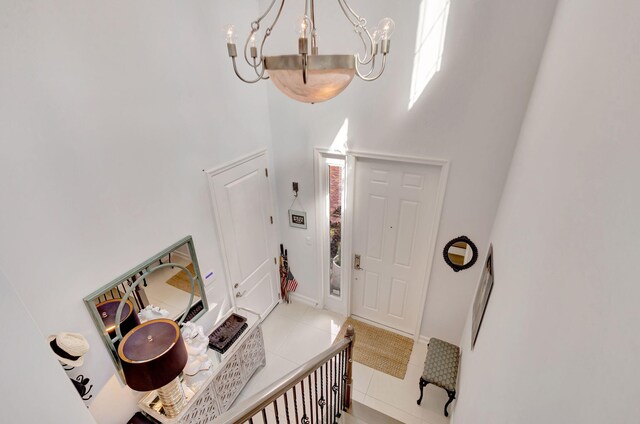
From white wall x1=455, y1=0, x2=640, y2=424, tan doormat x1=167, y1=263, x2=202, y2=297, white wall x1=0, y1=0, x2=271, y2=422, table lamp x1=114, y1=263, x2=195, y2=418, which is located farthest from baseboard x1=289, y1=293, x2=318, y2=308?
white wall x1=455, y1=0, x2=640, y2=424

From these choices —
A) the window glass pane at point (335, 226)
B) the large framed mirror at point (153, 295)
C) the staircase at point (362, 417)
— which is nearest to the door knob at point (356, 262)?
the window glass pane at point (335, 226)

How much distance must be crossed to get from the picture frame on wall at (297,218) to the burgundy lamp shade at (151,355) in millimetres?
2082

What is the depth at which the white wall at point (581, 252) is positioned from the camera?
0.57m

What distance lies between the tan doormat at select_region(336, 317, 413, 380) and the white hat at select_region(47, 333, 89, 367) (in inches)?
111

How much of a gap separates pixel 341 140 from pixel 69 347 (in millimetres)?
2851

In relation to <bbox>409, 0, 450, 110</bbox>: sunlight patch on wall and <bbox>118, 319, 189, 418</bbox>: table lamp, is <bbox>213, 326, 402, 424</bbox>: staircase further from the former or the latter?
<bbox>409, 0, 450, 110</bbox>: sunlight patch on wall

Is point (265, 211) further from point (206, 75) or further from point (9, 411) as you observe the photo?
point (9, 411)

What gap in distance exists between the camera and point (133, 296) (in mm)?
2381

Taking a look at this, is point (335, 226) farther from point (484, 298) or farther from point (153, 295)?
point (153, 295)

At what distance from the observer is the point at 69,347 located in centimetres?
189

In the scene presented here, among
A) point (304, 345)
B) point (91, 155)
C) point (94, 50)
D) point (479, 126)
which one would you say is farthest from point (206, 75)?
point (304, 345)

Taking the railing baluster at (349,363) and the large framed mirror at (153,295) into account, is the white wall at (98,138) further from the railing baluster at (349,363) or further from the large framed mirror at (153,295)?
the railing baluster at (349,363)

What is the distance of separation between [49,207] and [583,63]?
273cm

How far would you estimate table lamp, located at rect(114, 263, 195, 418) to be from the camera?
1970 millimetres
